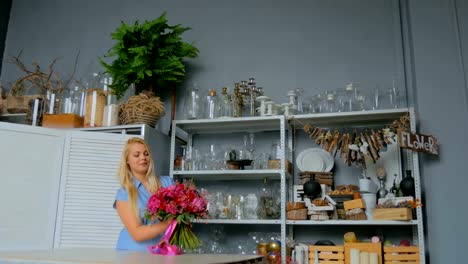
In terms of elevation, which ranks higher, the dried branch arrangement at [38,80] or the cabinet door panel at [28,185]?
the dried branch arrangement at [38,80]

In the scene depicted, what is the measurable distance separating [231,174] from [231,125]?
0.42 metres

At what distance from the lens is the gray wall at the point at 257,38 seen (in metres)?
3.69

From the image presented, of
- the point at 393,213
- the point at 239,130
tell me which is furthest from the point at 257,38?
the point at 393,213

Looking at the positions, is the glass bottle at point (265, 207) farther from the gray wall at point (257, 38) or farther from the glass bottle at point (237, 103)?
the gray wall at point (257, 38)

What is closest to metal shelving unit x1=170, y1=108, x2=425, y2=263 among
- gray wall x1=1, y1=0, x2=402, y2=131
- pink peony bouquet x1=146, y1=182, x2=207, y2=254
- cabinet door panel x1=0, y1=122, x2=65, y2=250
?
gray wall x1=1, y1=0, x2=402, y2=131

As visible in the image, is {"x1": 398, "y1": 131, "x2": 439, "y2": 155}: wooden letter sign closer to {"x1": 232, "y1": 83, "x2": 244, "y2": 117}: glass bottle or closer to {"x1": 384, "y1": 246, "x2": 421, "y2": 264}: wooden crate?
{"x1": 384, "y1": 246, "x2": 421, "y2": 264}: wooden crate

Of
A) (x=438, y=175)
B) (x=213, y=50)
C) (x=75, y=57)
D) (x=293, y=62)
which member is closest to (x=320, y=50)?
(x=293, y=62)

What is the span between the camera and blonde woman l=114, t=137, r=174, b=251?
6.61ft

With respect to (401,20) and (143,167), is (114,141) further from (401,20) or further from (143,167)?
(401,20)

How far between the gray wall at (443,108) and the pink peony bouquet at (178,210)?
1888mm

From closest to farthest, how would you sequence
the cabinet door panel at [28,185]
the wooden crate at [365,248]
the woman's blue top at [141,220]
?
the woman's blue top at [141,220] < the wooden crate at [365,248] < the cabinet door panel at [28,185]

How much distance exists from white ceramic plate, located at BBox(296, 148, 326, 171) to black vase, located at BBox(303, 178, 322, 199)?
0.22m

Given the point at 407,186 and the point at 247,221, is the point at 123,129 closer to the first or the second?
the point at 247,221

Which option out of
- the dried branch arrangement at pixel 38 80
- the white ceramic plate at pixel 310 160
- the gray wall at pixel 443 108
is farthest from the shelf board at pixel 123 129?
the gray wall at pixel 443 108
